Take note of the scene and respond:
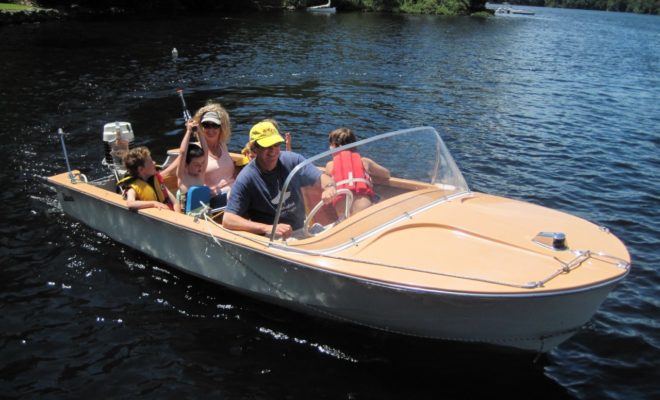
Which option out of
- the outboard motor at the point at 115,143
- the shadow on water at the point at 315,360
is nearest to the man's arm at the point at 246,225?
the shadow on water at the point at 315,360

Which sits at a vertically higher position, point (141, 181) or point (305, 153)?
point (141, 181)

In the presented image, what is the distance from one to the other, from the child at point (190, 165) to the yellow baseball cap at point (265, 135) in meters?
1.75

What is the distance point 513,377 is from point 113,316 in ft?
14.3

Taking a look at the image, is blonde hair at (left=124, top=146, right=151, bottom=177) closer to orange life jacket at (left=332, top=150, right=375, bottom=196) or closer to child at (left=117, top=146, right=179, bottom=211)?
child at (left=117, top=146, right=179, bottom=211)

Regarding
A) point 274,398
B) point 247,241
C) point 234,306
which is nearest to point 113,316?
point 234,306

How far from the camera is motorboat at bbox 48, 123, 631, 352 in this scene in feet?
14.9

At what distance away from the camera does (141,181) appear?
6855 mm

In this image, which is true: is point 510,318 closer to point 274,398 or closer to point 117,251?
point 274,398

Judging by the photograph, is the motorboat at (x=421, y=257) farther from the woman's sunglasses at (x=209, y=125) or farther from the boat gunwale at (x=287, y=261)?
the woman's sunglasses at (x=209, y=125)

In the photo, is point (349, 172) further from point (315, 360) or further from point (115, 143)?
point (115, 143)

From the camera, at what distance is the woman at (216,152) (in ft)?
23.3

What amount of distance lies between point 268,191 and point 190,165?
5.88 feet

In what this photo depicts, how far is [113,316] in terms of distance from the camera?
6.15 m

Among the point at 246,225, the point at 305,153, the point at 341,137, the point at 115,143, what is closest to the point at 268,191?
the point at 246,225
